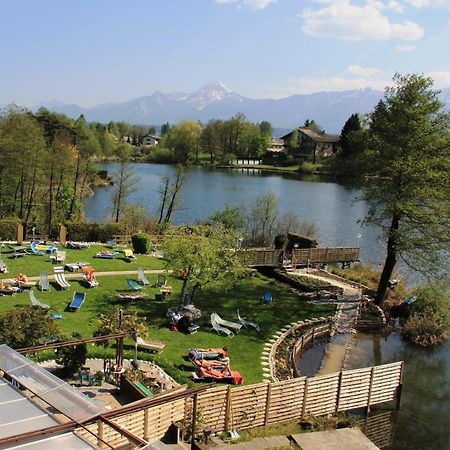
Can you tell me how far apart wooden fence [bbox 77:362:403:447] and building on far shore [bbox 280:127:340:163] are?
123 meters

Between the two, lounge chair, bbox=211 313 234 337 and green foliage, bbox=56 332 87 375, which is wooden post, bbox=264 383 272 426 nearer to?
green foliage, bbox=56 332 87 375

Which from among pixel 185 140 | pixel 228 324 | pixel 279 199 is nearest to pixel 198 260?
pixel 228 324

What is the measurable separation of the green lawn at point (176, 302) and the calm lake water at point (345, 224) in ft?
14.6

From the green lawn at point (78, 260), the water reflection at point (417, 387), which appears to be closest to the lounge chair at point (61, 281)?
the green lawn at point (78, 260)

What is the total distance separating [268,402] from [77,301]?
11485mm

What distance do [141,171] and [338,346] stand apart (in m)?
91.9

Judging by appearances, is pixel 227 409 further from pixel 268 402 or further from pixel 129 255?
pixel 129 255

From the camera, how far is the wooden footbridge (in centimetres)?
3365

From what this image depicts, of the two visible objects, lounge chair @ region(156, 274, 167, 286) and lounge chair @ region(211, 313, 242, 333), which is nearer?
lounge chair @ region(211, 313, 242, 333)

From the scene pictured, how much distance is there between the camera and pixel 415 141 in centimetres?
2805

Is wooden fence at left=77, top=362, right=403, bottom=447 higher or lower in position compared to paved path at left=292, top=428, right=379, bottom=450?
higher

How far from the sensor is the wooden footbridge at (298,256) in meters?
33.6

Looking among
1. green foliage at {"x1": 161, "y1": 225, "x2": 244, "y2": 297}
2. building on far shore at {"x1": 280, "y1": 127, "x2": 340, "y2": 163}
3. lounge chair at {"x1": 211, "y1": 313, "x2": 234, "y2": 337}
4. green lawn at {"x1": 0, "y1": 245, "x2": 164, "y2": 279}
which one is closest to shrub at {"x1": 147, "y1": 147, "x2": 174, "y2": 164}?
building on far shore at {"x1": 280, "y1": 127, "x2": 340, "y2": 163}

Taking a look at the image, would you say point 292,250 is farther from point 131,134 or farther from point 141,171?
point 131,134
